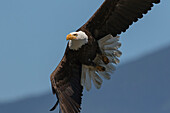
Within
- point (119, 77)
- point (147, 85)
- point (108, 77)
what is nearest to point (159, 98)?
point (147, 85)

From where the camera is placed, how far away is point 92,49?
25.2 feet

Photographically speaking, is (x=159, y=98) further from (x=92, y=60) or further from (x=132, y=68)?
(x=92, y=60)

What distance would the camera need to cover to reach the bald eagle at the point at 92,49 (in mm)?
7520

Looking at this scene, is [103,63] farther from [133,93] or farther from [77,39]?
[133,93]

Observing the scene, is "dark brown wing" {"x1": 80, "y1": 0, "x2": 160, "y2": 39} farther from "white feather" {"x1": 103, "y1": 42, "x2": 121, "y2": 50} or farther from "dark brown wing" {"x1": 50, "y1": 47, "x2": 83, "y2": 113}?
"dark brown wing" {"x1": 50, "y1": 47, "x2": 83, "y2": 113}

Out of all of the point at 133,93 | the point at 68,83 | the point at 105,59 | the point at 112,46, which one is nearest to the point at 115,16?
the point at 112,46

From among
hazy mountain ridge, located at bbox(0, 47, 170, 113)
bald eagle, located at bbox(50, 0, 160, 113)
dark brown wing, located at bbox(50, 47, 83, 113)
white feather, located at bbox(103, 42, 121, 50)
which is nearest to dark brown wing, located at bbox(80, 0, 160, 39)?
bald eagle, located at bbox(50, 0, 160, 113)

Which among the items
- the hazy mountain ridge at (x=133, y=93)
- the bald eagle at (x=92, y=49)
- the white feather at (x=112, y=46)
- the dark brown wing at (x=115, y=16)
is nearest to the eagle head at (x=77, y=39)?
the bald eagle at (x=92, y=49)

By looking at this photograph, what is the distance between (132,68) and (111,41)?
51948mm

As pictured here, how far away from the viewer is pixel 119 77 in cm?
5797

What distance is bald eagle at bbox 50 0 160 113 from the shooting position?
752cm

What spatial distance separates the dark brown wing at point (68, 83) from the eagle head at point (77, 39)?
22 cm

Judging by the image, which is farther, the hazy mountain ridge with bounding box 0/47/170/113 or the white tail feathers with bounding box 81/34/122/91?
the hazy mountain ridge with bounding box 0/47/170/113

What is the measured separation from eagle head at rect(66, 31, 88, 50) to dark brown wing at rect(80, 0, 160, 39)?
20cm
